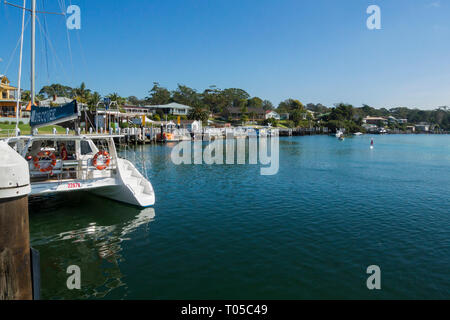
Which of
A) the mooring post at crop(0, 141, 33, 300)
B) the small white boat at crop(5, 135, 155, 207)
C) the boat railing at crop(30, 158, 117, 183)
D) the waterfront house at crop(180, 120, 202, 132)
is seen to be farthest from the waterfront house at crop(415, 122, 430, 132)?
the mooring post at crop(0, 141, 33, 300)

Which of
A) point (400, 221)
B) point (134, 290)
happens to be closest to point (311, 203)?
point (400, 221)

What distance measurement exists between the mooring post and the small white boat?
8.98 meters

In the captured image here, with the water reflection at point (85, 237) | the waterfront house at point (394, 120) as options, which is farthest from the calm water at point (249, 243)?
the waterfront house at point (394, 120)

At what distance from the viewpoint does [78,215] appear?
1484cm

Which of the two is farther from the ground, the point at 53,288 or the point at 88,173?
the point at 88,173

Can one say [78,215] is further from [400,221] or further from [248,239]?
[400,221]

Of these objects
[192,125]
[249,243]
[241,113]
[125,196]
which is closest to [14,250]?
[249,243]

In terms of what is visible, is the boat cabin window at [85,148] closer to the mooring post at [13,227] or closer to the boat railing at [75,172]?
the boat railing at [75,172]

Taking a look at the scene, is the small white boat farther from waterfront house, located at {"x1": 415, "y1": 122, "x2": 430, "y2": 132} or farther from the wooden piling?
waterfront house, located at {"x1": 415, "y1": 122, "x2": 430, "y2": 132}

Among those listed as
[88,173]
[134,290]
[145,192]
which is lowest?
[134,290]

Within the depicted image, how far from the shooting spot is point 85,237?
1222 centimetres
